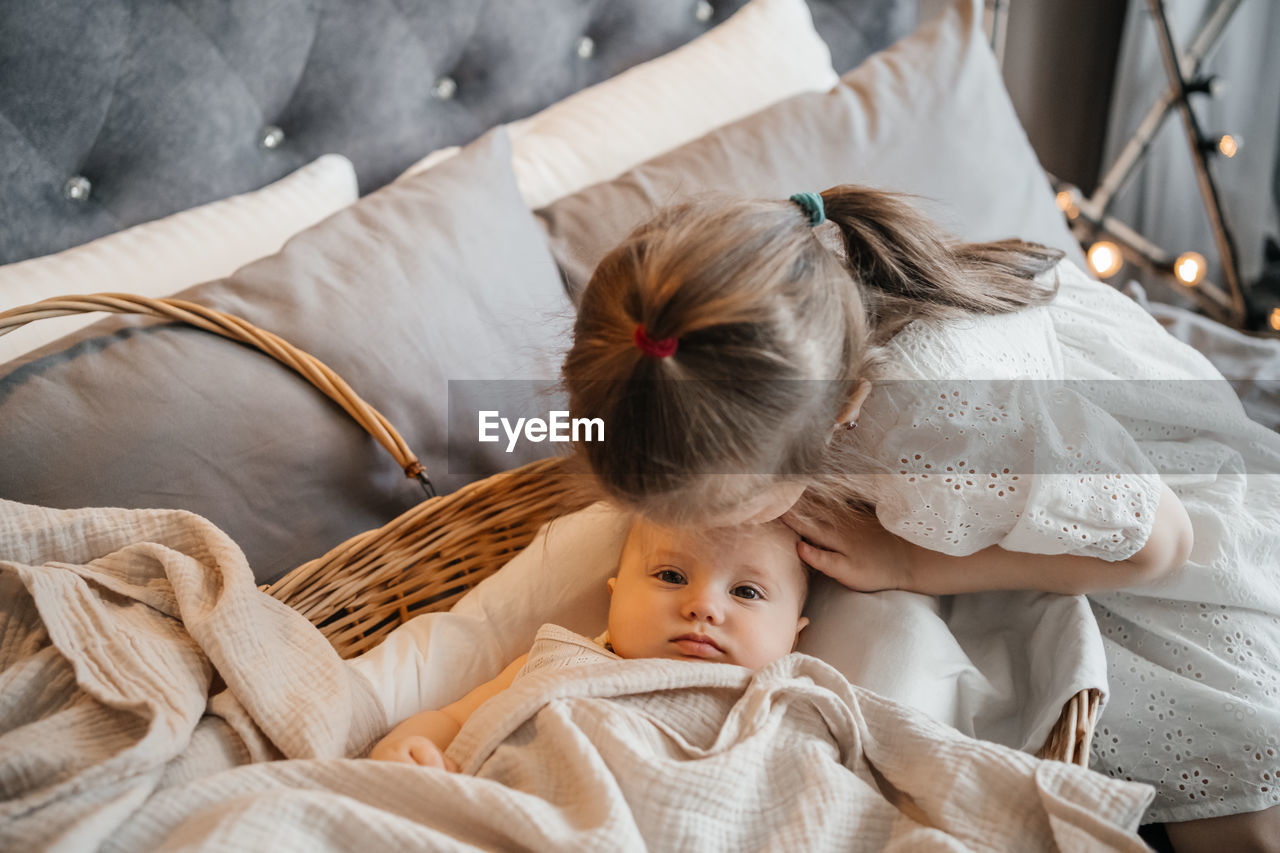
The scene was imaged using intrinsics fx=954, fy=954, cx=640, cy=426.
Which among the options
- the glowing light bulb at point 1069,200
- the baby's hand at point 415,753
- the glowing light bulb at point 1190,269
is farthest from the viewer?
the glowing light bulb at point 1069,200

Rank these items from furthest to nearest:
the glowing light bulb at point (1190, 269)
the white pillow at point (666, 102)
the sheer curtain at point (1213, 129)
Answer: the sheer curtain at point (1213, 129), the glowing light bulb at point (1190, 269), the white pillow at point (666, 102)

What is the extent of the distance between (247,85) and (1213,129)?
1703 millimetres

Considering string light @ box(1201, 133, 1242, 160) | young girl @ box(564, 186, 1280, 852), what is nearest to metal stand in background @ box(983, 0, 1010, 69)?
string light @ box(1201, 133, 1242, 160)

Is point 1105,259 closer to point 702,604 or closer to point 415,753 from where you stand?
point 702,604

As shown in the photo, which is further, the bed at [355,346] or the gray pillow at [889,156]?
the gray pillow at [889,156]

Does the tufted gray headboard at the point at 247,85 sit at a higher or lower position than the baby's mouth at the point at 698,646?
higher

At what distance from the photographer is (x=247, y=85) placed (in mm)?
1188

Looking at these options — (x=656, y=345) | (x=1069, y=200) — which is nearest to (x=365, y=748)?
(x=656, y=345)

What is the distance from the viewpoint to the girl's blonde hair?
24.5 inches

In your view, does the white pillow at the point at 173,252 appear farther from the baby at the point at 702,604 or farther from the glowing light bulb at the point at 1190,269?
the glowing light bulb at the point at 1190,269

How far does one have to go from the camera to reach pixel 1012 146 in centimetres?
125

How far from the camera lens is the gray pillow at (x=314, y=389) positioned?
0.82 m

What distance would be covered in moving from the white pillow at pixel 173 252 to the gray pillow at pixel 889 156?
0.96 ft

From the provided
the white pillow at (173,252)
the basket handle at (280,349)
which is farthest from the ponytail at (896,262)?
the white pillow at (173,252)
